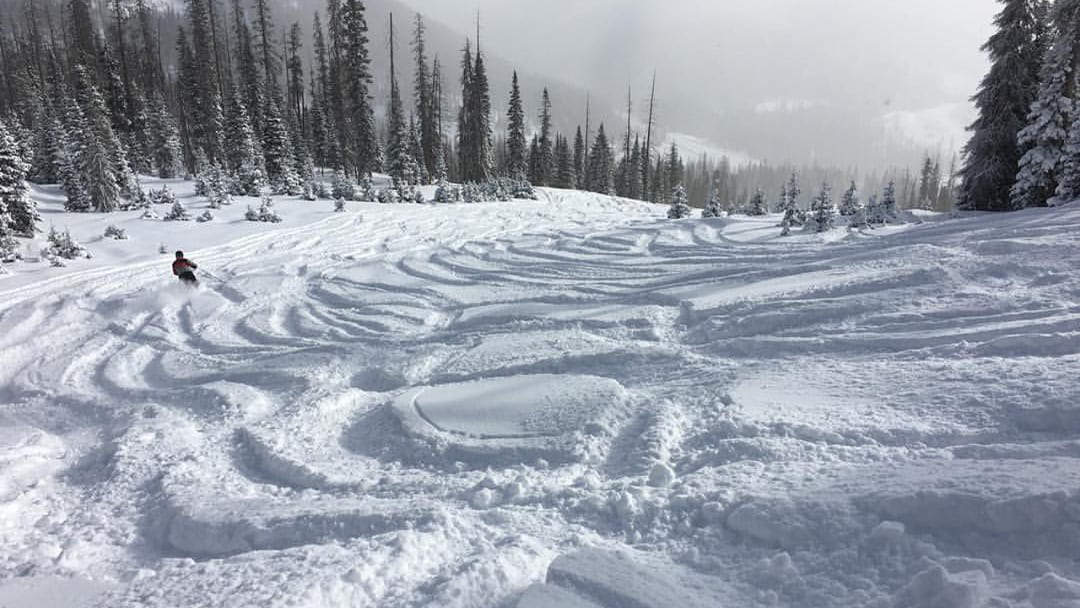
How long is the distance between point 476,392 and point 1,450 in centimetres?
462

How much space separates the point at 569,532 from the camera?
10.5 feet

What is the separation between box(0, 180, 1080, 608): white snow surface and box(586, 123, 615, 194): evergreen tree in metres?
44.7

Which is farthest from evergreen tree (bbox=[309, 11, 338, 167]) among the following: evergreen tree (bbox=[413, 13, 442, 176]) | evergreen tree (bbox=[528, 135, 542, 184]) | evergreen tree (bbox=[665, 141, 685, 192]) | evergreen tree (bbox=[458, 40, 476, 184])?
evergreen tree (bbox=[665, 141, 685, 192])

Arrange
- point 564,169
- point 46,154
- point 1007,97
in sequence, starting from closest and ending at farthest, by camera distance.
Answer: point 1007,97 → point 46,154 → point 564,169

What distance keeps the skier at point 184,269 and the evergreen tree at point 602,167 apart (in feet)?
148

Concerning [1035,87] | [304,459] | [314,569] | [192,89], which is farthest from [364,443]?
[192,89]

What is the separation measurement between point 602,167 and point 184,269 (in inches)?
1849

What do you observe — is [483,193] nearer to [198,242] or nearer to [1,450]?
[198,242]

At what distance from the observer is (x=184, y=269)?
9570mm

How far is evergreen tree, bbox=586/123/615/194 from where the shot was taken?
51.6 metres

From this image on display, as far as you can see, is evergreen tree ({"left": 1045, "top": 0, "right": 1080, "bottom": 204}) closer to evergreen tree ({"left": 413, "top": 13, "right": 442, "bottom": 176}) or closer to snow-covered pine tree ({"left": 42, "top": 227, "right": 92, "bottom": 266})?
snow-covered pine tree ({"left": 42, "top": 227, "right": 92, "bottom": 266})

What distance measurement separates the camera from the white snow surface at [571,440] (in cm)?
271

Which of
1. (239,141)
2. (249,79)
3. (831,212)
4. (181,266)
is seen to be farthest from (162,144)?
(831,212)

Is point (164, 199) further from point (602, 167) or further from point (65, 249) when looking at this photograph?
point (602, 167)
